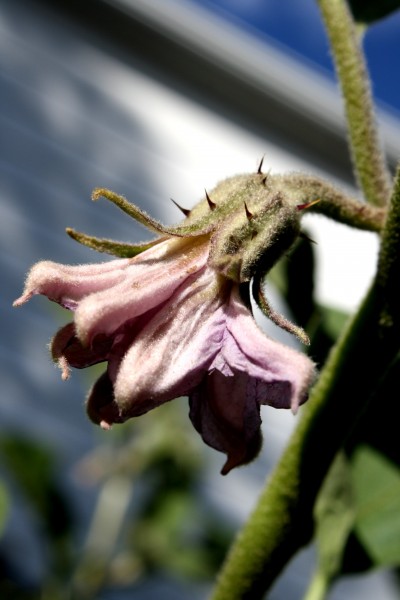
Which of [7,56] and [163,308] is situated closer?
[163,308]

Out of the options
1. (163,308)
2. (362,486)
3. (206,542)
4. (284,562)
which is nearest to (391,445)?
(362,486)

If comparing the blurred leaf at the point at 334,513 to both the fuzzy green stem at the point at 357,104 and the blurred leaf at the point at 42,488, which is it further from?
the blurred leaf at the point at 42,488

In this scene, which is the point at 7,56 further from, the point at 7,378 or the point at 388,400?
the point at 388,400

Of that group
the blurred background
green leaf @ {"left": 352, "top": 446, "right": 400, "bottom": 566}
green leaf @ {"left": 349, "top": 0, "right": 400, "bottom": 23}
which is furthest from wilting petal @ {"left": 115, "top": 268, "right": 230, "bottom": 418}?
the blurred background

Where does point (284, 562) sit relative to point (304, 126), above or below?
below

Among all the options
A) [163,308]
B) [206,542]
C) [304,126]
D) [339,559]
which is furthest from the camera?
[304,126]

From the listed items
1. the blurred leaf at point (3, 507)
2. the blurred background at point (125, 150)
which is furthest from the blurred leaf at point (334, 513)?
Result: the blurred background at point (125, 150)

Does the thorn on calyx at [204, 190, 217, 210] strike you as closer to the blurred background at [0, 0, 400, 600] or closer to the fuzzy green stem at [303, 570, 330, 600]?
the fuzzy green stem at [303, 570, 330, 600]
